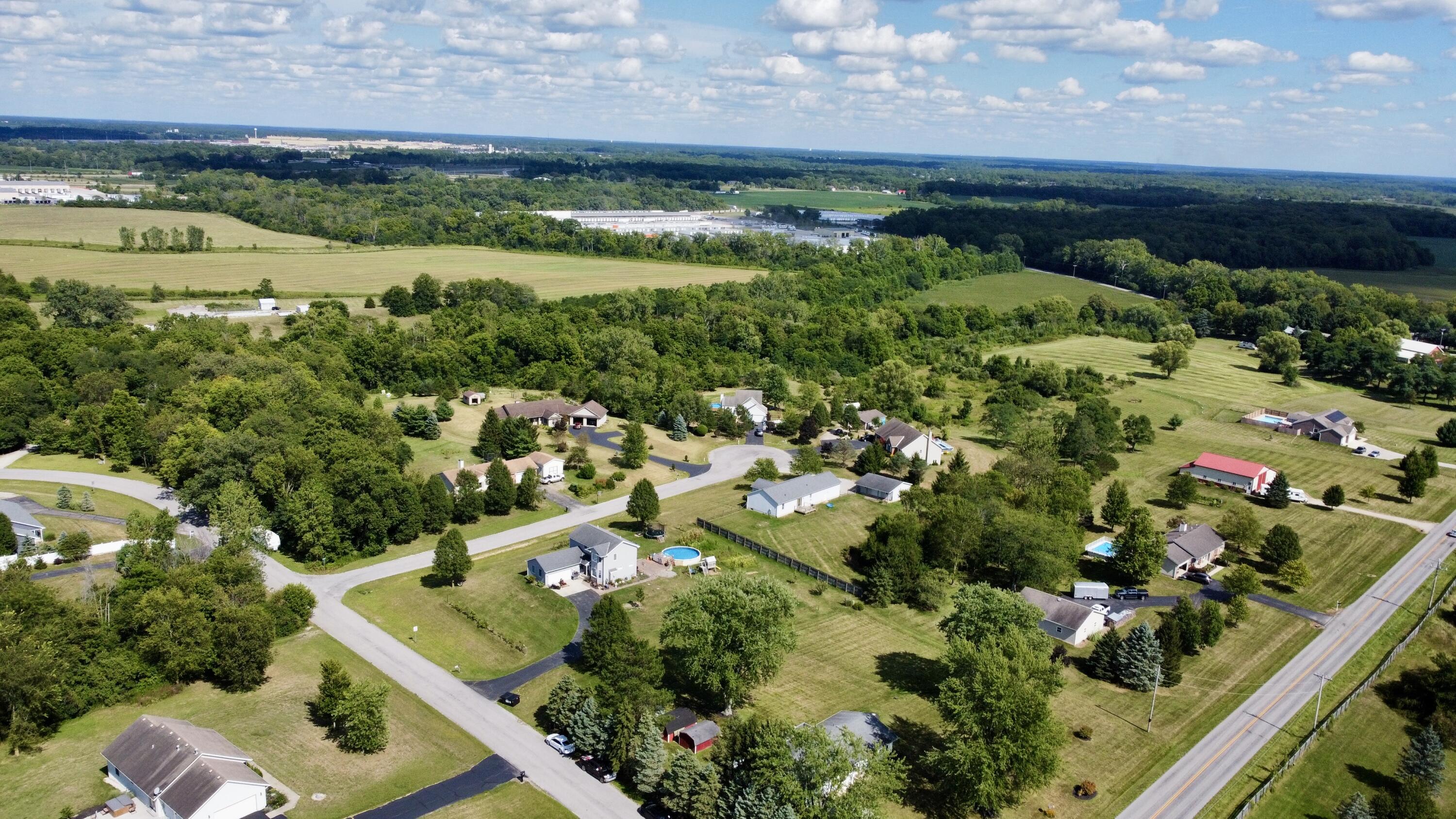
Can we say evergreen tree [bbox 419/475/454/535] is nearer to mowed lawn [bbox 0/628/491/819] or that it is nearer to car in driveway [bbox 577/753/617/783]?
mowed lawn [bbox 0/628/491/819]

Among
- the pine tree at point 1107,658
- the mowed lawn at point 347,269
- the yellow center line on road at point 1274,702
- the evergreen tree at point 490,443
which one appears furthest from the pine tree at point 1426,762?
the mowed lawn at point 347,269

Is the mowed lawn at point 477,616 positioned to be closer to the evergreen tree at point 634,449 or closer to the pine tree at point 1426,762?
the evergreen tree at point 634,449

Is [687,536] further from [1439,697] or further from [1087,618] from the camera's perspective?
[1439,697]

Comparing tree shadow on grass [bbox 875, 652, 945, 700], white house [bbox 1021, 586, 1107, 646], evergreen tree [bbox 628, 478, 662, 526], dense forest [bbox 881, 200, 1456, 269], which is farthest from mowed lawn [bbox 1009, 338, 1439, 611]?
dense forest [bbox 881, 200, 1456, 269]

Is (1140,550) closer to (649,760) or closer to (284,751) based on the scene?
Result: (649,760)

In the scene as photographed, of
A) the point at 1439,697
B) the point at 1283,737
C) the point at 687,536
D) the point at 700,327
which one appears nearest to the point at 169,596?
the point at 687,536

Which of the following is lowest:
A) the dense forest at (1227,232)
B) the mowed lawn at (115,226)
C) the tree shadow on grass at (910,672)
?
the tree shadow on grass at (910,672)
